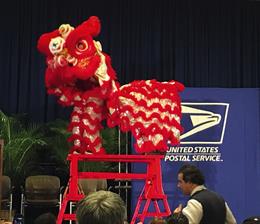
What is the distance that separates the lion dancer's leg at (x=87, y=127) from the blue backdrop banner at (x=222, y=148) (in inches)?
89.9

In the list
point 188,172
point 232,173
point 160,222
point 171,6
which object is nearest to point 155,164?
point 188,172

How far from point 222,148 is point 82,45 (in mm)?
3161

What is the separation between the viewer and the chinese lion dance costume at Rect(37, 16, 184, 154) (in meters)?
4.82

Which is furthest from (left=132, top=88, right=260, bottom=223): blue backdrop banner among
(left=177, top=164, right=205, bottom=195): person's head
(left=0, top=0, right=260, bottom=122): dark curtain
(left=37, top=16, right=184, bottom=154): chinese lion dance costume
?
(left=177, top=164, right=205, bottom=195): person's head

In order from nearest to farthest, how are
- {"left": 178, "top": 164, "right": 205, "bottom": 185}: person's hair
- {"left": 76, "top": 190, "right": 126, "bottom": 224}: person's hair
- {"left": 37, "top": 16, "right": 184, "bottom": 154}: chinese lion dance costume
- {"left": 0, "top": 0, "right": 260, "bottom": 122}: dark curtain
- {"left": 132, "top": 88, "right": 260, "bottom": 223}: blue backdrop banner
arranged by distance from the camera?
{"left": 76, "top": 190, "right": 126, "bottom": 224}: person's hair, {"left": 178, "top": 164, "right": 205, "bottom": 185}: person's hair, {"left": 37, "top": 16, "right": 184, "bottom": 154}: chinese lion dance costume, {"left": 132, "top": 88, "right": 260, "bottom": 223}: blue backdrop banner, {"left": 0, "top": 0, "right": 260, "bottom": 122}: dark curtain

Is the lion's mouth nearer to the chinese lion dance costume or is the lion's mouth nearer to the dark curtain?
the chinese lion dance costume

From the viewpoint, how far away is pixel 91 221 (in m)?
1.83

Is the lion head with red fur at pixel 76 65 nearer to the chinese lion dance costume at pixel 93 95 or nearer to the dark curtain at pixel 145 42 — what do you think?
the chinese lion dance costume at pixel 93 95

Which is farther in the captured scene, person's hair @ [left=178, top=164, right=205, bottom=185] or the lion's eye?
Result: the lion's eye

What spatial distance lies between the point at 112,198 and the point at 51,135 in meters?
6.25

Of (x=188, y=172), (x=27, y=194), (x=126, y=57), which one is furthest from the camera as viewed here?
(x=126, y=57)

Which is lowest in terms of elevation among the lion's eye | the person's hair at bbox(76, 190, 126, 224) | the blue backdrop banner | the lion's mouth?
the blue backdrop banner

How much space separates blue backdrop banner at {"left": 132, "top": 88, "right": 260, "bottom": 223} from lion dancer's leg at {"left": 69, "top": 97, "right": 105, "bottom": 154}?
2283mm

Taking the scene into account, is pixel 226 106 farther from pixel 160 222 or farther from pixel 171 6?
pixel 160 222
